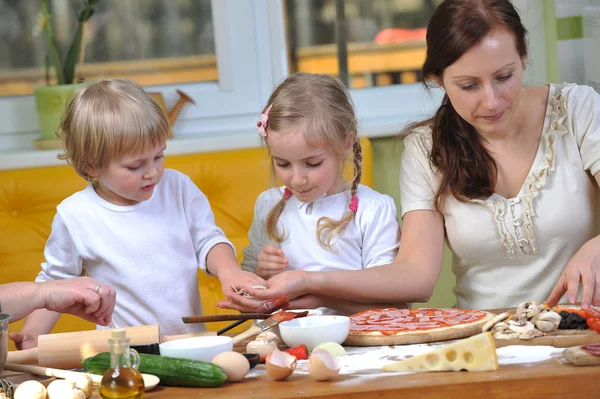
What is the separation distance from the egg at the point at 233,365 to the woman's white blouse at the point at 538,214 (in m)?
0.82

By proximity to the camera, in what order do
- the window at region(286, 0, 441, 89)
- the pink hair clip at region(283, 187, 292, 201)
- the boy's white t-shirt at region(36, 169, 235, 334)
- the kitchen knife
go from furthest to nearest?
the window at region(286, 0, 441, 89) → the pink hair clip at region(283, 187, 292, 201) → the boy's white t-shirt at region(36, 169, 235, 334) → the kitchen knife

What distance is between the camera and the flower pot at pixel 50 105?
2.70 m

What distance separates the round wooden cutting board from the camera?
→ 143cm

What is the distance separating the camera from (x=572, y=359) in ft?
4.00

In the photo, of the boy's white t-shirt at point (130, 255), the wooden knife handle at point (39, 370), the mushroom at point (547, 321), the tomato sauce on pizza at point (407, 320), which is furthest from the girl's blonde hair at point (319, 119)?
the wooden knife handle at point (39, 370)

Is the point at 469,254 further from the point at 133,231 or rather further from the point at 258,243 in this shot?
the point at 133,231

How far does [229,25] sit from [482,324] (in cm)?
181

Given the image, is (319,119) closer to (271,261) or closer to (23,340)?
(271,261)

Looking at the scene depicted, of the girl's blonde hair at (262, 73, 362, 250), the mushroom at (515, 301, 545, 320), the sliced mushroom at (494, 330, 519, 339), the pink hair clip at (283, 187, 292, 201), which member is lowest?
the sliced mushroom at (494, 330, 519, 339)

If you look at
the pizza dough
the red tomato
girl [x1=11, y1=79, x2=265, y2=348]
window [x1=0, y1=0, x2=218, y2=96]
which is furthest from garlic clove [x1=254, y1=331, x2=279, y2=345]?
window [x1=0, y1=0, x2=218, y2=96]

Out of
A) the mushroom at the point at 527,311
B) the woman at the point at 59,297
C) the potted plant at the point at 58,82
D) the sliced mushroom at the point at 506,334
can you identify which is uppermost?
the potted plant at the point at 58,82

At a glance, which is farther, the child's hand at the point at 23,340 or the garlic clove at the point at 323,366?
the child's hand at the point at 23,340

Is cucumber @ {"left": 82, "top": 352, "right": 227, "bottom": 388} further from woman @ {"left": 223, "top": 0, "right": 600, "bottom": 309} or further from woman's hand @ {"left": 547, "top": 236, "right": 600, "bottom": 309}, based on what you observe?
woman's hand @ {"left": 547, "top": 236, "right": 600, "bottom": 309}

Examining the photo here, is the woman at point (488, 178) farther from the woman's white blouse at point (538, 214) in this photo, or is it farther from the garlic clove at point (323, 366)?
the garlic clove at point (323, 366)
